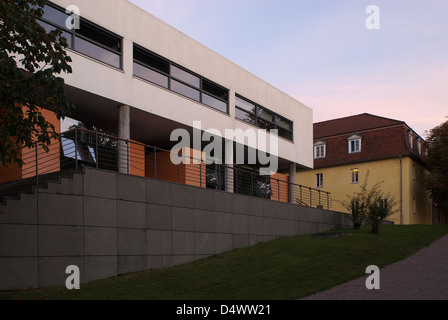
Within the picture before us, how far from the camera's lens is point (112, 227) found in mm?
13828

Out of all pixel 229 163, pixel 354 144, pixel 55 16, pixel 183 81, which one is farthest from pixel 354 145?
pixel 55 16

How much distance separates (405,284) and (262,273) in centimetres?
365

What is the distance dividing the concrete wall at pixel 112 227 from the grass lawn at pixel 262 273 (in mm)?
435

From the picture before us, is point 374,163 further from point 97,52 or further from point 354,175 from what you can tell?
point 97,52

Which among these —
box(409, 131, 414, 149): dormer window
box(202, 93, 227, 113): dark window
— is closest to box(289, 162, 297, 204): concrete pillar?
box(202, 93, 227, 113): dark window

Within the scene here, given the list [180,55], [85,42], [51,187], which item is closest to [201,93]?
[180,55]

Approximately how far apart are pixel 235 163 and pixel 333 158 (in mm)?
21722

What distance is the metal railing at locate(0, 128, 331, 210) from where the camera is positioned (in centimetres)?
1511

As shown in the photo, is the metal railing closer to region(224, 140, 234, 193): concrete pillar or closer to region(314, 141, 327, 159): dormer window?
region(224, 140, 234, 193): concrete pillar

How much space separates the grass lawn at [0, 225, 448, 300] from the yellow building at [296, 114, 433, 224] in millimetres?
21592

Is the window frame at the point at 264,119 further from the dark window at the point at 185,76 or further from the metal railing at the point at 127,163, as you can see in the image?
the dark window at the point at 185,76
